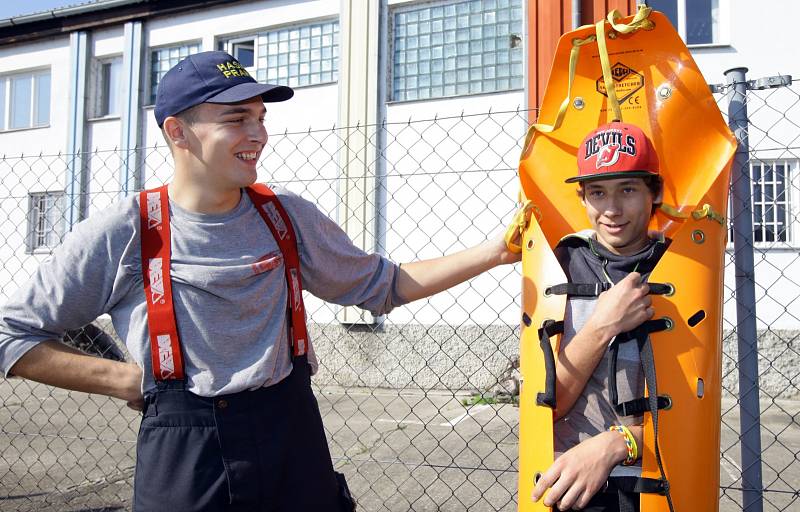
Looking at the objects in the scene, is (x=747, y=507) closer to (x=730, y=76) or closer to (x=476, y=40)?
(x=730, y=76)

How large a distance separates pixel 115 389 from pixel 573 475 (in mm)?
1202

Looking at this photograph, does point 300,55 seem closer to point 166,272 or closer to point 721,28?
point 721,28

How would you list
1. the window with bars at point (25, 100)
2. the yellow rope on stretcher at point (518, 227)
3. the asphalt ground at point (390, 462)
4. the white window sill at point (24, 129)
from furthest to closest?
1. the window with bars at point (25, 100)
2. the white window sill at point (24, 129)
3. the asphalt ground at point (390, 462)
4. the yellow rope on stretcher at point (518, 227)

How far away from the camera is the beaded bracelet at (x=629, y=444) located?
5.80 ft

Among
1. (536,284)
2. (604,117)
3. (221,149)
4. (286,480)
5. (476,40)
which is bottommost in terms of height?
(286,480)

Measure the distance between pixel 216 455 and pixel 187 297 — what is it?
0.41 m

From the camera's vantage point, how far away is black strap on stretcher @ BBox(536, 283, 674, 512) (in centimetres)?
176

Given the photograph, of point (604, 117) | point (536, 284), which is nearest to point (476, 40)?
point (604, 117)

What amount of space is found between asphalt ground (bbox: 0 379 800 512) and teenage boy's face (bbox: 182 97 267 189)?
1.57m

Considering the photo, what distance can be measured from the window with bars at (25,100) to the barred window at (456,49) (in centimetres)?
730

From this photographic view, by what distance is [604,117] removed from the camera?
2.41 meters

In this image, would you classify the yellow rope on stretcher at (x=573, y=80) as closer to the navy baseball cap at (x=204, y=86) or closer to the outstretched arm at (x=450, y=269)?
the outstretched arm at (x=450, y=269)

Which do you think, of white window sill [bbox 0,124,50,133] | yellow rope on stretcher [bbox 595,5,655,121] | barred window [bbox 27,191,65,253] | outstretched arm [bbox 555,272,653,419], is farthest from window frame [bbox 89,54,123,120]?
outstretched arm [bbox 555,272,653,419]

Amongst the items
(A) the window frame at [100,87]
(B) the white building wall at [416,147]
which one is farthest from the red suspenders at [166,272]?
(A) the window frame at [100,87]
